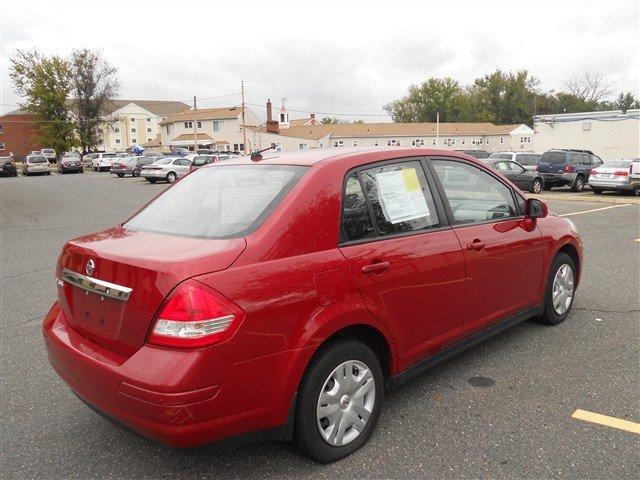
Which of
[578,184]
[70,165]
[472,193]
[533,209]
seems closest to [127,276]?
[472,193]

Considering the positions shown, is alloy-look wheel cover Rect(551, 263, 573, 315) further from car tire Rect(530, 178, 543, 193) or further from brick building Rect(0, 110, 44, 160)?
brick building Rect(0, 110, 44, 160)

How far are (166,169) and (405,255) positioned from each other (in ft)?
89.4

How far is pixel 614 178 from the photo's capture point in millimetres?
18625

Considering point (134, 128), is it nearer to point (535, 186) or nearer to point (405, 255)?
point (535, 186)

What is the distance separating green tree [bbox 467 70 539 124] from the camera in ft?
302

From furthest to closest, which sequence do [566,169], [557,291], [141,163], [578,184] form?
[141,163]
[578,184]
[566,169]
[557,291]

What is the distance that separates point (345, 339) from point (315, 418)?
426 mm

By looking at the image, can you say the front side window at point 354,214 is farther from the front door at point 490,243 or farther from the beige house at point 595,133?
the beige house at point 595,133

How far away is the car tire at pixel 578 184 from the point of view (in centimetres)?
2101

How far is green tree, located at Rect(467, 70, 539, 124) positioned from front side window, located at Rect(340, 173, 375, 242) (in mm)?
97072

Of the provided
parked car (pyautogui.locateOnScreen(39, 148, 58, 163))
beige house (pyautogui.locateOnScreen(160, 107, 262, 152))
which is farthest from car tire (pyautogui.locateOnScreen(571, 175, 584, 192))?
parked car (pyautogui.locateOnScreen(39, 148, 58, 163))

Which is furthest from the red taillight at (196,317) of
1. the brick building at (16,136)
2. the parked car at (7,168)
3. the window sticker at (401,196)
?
the brick building at (16,136)

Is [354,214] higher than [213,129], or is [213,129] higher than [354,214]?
[213,129]

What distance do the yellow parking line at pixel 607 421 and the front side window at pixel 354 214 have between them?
5.70 ft
